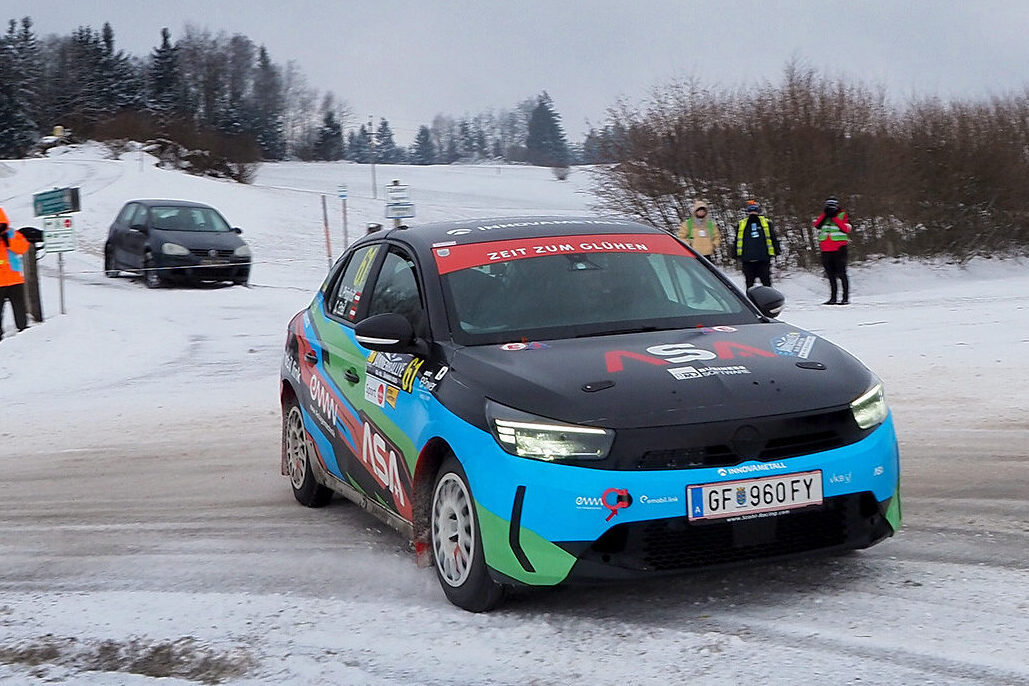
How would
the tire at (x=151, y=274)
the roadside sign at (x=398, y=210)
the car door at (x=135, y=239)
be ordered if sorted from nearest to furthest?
the roadside sign at (x=398, y=210)
the tire at (x=151, y=274)
the car door at (x=135, y=239)

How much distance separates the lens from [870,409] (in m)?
4.93

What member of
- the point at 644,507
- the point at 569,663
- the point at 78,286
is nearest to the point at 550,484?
the point at 644,507

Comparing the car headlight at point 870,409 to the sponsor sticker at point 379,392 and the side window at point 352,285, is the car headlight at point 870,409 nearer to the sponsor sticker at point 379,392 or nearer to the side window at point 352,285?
the sponsor sticker at point 379,392

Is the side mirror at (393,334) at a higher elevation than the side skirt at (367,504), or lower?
higher

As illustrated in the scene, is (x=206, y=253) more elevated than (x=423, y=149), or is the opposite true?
(x=423, y=149)

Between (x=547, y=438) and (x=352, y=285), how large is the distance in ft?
8.76

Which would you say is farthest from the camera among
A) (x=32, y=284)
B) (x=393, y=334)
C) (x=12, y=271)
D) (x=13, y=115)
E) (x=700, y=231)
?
(x=13, y=115)

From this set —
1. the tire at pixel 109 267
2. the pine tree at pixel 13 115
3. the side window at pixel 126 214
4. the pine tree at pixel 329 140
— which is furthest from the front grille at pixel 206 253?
the pine tree at pixel 329 140

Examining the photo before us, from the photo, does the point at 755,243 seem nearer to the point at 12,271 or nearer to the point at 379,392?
the point at 12,271

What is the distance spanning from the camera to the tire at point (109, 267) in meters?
25.3

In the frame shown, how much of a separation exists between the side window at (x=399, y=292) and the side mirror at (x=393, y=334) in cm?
13

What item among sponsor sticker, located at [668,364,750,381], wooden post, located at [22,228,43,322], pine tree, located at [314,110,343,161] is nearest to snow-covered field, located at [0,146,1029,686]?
sponsor sticker, located at [668,364,750,381]

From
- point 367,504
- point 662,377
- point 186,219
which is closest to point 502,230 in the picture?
point 367,504

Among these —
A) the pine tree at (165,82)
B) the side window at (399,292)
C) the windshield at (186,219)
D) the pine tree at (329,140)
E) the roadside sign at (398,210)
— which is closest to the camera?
the side window at (399,292)
